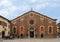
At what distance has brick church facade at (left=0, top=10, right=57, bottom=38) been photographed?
246ft

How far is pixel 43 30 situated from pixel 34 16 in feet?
17.8

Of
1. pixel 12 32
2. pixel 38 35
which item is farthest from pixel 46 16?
pixel 12 32

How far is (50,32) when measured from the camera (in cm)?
7500

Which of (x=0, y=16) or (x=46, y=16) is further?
(x=46, y=16)

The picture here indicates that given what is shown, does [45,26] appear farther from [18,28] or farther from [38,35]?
[18,28]

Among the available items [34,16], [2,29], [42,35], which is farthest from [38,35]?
[2,29]

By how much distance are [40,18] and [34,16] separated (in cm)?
206

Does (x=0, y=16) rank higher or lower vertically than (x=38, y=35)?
higher

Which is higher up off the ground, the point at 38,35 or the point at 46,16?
the point at 46,16

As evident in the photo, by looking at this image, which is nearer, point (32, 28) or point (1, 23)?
point (1, 23)

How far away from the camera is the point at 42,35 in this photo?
246ft

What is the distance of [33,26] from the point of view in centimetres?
7525

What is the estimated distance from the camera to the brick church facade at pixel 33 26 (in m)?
74.9

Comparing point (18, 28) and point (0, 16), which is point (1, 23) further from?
point (18, 28)
